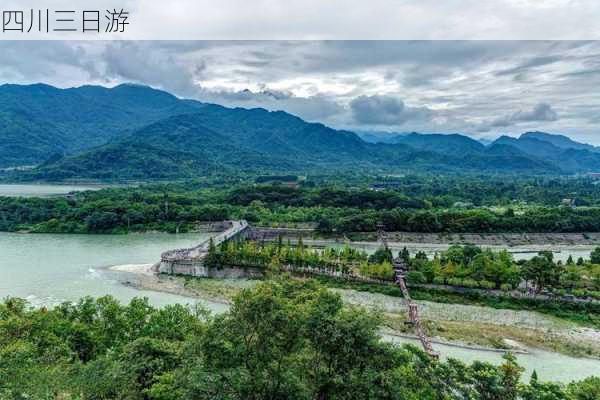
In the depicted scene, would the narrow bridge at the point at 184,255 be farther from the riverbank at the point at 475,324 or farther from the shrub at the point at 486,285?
the shrub at the point at 486,285

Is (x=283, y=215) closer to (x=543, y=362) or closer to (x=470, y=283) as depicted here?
(x=470, y=283)

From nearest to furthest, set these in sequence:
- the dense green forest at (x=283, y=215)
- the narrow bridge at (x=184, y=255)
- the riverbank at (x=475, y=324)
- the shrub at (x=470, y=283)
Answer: the riverbank at (x=475, y=324) → the shrub at (x=470, y=283) → the narrow bridge at (x=184, y=255) → the dense green forest at (x=283, y=215)

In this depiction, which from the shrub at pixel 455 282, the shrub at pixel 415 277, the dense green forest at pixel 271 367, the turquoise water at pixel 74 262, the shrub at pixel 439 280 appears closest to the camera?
the dense green forest at pixel 271 367

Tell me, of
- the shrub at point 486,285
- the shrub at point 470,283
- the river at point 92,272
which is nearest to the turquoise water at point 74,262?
the river at point 92,272

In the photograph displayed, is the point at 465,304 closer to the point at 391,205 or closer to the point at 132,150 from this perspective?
the point at 391,205

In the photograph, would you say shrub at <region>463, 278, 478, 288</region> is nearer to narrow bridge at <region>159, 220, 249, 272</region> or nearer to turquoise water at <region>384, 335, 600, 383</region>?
turquoise water at <region>384, 335, 600, 383</region>

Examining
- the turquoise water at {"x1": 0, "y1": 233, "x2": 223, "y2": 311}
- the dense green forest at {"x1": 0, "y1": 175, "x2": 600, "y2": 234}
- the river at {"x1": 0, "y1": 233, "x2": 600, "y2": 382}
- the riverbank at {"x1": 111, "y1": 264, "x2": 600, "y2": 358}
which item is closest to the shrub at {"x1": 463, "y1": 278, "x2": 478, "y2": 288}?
the riverbank at {"x1": 111, "y1": 264, "x2": 600, "y2": 358}
